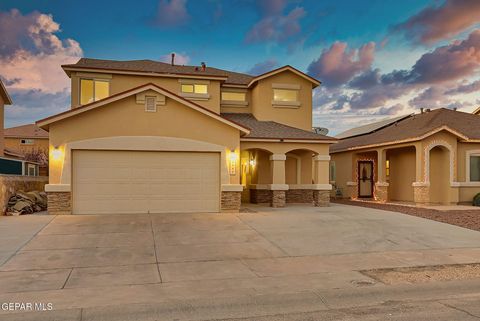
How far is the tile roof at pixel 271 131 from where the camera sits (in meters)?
18.7

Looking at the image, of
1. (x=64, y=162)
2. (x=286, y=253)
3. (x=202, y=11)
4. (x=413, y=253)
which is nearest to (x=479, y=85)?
(x=202, y=11)

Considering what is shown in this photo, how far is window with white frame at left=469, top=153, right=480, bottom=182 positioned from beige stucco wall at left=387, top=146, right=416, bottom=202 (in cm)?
291

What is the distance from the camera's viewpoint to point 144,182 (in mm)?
15172

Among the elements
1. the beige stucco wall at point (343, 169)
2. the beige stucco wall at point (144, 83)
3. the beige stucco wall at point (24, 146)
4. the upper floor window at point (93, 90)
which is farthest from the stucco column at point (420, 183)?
the beige stucco wall at point (24, 146)

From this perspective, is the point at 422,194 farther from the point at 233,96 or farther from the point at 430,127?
the point at 233,96

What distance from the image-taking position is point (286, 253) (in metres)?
10.0

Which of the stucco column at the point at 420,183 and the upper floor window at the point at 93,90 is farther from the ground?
the upper floor window at the point at 93,90

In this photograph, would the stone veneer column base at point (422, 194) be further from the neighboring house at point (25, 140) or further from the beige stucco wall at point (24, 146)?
the beige stucco wall at point (24, 146)

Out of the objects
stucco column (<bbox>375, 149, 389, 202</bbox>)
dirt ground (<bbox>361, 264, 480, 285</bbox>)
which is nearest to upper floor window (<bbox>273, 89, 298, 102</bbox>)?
stucco column (<bbox>375, 149, 389, 202</bbox>)

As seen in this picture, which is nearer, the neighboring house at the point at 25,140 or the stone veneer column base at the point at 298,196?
the stone veneer column base at the point at 298,196

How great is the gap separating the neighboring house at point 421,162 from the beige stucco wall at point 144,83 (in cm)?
991

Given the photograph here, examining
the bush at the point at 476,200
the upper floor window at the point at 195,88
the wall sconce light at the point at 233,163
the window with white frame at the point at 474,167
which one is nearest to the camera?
the wall sconce light at the point at 233,163

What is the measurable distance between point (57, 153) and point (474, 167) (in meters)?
20.8

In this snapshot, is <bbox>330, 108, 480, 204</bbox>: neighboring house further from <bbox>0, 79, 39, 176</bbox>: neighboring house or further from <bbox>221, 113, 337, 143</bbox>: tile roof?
<bbox>0, 79, 39, 176</bbox>: neighboring house
